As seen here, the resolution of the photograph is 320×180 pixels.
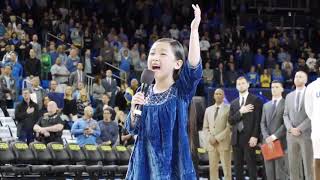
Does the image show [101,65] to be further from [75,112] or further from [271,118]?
[271,118]

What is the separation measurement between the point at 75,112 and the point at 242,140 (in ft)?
17.1

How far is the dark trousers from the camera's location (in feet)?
48.1

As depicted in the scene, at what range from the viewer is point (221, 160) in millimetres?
15219

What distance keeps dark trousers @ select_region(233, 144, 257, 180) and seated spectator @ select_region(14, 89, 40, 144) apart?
4.35 m

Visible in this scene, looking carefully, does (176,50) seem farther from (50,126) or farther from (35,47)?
(35,47)

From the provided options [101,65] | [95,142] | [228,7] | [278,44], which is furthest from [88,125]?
[228,7]

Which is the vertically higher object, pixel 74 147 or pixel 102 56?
pixel 102 56

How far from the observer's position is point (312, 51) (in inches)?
1266

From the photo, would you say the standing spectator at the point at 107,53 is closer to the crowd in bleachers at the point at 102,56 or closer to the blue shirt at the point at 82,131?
the crowd in bleachers at the point at 102,56

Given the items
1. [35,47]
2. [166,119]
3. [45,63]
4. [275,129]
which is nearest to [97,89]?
[45,63]

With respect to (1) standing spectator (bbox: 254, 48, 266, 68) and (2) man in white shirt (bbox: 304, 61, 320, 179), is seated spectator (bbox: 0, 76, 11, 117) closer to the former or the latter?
(2) man in white shirt (bbox: 304, 61, 320, 179)

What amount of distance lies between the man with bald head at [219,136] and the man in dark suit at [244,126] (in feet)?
0.80

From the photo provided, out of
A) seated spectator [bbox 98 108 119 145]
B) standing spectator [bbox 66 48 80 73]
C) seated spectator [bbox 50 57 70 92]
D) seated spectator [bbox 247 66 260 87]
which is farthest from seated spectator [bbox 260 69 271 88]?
seated spectator [bbox 98 108 119 145]

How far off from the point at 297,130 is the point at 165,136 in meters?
7.08
